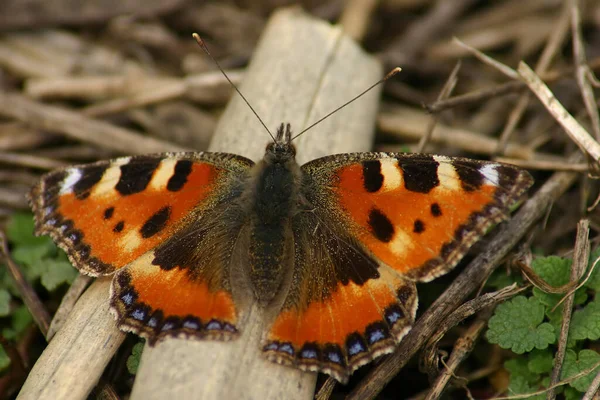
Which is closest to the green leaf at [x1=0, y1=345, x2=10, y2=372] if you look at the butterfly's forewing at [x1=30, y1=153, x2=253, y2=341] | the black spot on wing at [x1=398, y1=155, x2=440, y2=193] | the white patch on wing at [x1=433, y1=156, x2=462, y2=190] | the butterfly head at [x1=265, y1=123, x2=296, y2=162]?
the butterfly's forewing at [x1=30, y1=153, x2=253, y2=341]

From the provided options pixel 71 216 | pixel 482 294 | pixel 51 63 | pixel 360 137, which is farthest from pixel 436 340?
pixel 51 63

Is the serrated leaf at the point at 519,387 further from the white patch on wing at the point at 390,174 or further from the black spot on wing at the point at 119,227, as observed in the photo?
the black spot on wing at the point at 119,227

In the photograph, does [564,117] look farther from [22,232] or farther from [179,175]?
[22,232]

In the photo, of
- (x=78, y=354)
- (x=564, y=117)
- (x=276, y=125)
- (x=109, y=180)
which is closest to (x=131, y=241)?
(x=109, y=180)

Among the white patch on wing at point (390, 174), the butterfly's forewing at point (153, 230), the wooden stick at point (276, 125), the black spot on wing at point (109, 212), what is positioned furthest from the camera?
the black spot on wing at point (109, 212)

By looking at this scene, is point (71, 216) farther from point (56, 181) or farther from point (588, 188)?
point (588, 188)

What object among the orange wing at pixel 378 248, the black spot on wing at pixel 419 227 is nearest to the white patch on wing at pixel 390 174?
the orange wing at pixel 378 248

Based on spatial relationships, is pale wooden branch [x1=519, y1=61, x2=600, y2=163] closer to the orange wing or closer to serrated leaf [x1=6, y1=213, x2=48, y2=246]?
the orange wing
